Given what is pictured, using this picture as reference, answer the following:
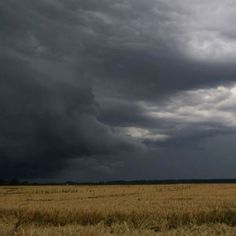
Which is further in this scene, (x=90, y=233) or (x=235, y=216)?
(x=235, y=216)

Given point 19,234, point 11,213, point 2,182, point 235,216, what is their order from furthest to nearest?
point 2,182
point 11,213
point 235,216
point 19,234

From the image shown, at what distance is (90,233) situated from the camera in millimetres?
14414

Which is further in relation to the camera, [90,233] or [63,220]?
[63,220]

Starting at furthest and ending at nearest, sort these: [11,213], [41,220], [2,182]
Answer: [2,182]
[11,213]
[41,220]

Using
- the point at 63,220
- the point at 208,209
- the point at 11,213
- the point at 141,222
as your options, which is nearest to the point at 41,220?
the point at 63,220

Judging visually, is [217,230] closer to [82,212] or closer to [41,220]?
[82,212]

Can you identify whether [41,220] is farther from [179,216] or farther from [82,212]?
[179,216]

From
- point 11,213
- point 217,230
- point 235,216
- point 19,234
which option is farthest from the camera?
point 11,213

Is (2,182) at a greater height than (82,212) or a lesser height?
greater

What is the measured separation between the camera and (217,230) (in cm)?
1936

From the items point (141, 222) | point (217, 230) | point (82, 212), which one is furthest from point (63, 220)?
point (217, 230)

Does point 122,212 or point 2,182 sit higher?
point 2,182

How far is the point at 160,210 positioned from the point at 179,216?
61.5 inches

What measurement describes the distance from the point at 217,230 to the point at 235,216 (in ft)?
21.2
